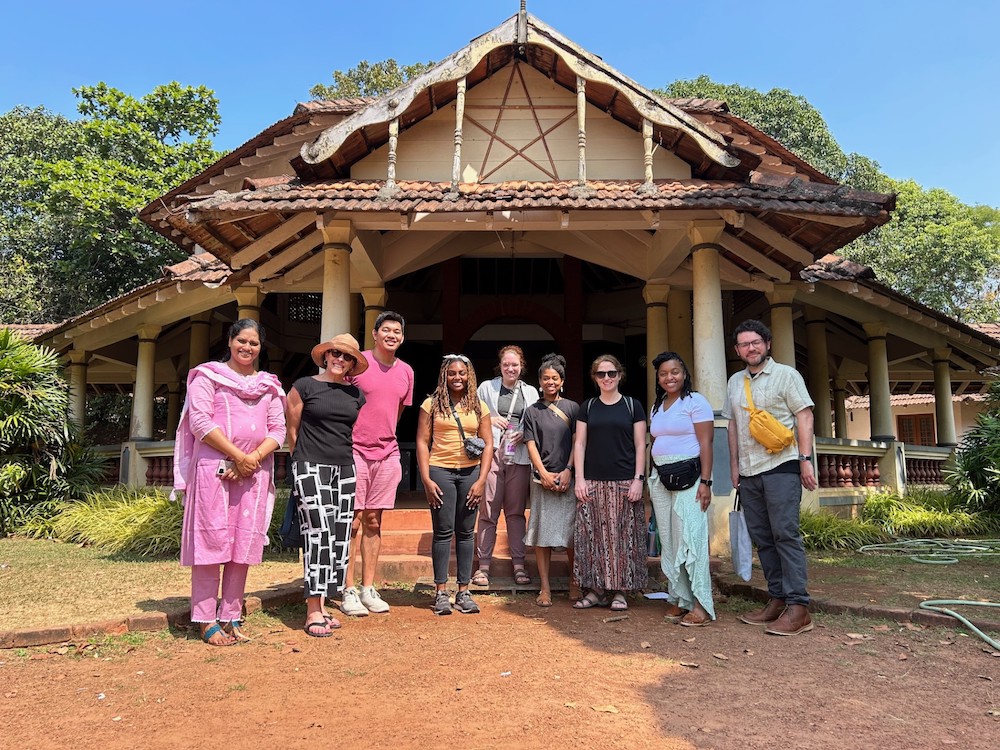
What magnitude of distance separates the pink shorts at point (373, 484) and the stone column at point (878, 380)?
9.90 meters

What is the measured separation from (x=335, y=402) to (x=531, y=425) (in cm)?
145

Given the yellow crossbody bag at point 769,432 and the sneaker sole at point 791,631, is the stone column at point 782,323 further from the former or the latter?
the sneaker sole at point 791,631

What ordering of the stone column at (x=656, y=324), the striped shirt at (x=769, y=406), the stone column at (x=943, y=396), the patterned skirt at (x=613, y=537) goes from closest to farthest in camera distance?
the striped shirt at (x=769, y=406), the patterned skirt at (x=613, y=537), the stone column at (x=656, y=324), the stone column at (x=943, y=396)

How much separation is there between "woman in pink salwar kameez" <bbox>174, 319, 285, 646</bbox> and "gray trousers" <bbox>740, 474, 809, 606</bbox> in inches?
119

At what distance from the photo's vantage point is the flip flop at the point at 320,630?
13.9 feet


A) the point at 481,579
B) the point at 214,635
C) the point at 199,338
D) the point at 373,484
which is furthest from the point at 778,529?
the point at 199,338

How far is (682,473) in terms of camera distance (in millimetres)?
4688

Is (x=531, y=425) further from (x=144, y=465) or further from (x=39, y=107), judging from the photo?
(x=39, y=107)

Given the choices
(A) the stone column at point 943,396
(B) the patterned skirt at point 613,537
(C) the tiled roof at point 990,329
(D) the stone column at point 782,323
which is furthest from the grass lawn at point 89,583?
(C) the tiled roof at point 990,329

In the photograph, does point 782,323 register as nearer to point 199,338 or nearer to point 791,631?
point 791,631

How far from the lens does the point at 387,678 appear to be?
3.46 metres

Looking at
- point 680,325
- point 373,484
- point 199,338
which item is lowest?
point 373,484

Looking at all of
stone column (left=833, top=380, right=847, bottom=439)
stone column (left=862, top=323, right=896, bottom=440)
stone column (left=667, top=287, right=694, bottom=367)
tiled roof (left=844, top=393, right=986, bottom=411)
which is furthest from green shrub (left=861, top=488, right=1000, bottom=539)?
tiled roof (left=844, top=393, right=986, bottom=411)

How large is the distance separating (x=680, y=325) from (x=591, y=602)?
20.4 ft
